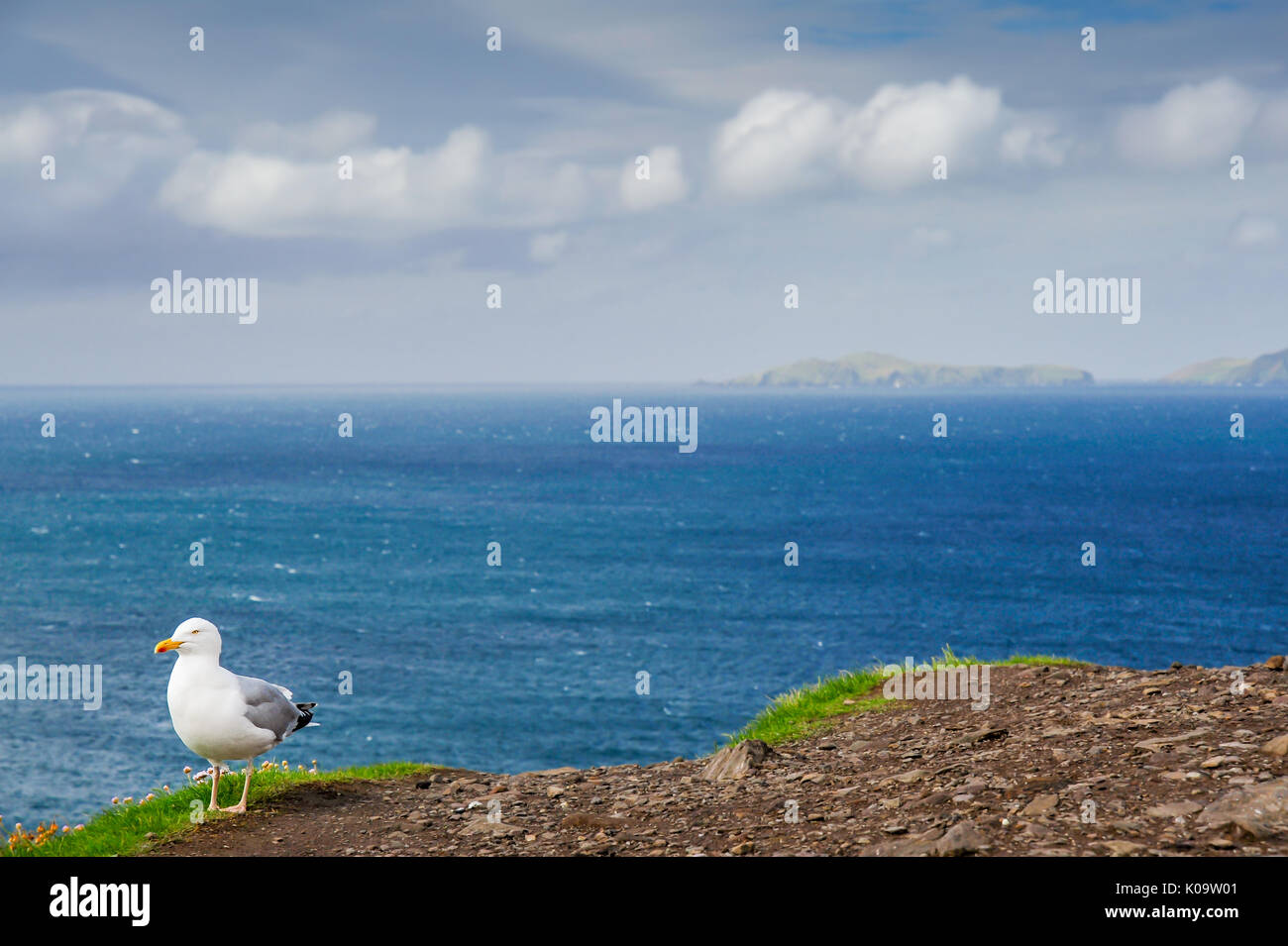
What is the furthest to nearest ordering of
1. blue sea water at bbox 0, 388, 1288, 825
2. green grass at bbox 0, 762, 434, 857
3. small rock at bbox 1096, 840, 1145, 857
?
blue sea water at bbox 0, 388, 1288, 825 → green grass at bbox 0, 762, 434, 857 → small rock at bbox 1096, 840, 1145, 857

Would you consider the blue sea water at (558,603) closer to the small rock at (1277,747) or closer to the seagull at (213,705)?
the seagull at (213,705)

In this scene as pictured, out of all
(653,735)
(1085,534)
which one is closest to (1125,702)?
(653,735)

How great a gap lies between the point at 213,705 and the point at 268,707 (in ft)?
2.23

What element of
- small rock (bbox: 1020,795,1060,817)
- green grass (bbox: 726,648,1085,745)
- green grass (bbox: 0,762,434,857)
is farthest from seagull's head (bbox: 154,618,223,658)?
small rock (bbox: 1020,795,1060,817)

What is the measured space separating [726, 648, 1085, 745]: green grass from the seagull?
6416mm

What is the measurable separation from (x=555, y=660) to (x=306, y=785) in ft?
269

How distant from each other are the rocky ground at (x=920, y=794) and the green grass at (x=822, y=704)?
1.84 ft

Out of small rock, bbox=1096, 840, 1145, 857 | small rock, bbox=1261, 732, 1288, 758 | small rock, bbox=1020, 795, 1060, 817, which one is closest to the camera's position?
small rock, bbox=1096, 840, 1145, 857

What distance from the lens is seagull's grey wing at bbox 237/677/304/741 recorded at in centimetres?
1147

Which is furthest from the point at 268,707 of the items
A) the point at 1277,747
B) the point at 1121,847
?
the point at 1277,747

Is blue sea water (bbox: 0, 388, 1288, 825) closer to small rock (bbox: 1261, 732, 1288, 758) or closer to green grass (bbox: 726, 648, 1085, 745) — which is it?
green grass (bbox: 726, 648, 1085, 745)

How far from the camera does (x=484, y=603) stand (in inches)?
4466

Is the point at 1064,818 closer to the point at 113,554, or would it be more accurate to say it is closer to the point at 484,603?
the point at 484,603

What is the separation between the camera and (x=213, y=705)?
439 inches
